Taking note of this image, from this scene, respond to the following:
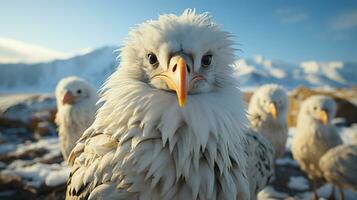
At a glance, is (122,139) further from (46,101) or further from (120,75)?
(46,101)

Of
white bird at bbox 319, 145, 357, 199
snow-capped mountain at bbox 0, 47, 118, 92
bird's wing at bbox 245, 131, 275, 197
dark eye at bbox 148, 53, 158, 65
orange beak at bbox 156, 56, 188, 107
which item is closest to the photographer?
orange beak at bbox 156, 56, 188, 107

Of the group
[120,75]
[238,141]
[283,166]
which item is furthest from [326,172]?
[120,75]

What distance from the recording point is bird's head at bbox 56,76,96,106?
4.86 m

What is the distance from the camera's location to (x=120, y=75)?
6.29 ft

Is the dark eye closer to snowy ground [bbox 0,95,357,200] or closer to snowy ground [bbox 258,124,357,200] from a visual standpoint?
snowy ground [bbox 0,95,357,200]

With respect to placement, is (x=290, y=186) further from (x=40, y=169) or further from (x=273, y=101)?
(x=40, y=169)

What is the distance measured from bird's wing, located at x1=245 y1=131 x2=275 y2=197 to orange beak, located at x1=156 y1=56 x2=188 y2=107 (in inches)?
49.2

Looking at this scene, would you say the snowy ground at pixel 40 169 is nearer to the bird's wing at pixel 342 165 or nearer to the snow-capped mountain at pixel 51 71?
the bird's wing at pixel 342 165

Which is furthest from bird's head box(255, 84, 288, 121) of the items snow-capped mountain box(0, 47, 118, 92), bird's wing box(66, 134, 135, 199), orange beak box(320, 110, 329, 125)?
snow-capped mountain box(0, 47, 118, 92)

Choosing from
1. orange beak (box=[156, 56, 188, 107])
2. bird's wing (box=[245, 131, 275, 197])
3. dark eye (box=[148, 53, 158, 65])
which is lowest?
bird's wing (box=[245, 131, 275, 197])

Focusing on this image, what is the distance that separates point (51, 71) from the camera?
89.2 m

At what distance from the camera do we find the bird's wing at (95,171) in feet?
5.54

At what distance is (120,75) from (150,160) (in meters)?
0.64

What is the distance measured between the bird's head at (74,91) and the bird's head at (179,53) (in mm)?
3195
